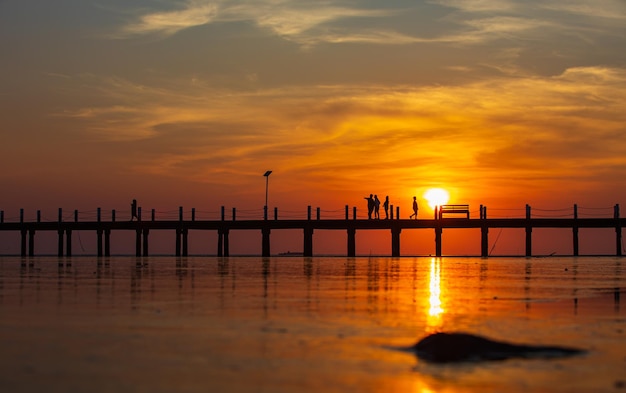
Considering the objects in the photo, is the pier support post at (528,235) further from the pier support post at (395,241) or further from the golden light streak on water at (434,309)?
the golden light streak on water at (434,309)

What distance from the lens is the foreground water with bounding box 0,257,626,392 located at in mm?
7785

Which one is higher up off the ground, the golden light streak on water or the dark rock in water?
the dark rock in water

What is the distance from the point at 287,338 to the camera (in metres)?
10.7

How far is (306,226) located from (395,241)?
22.2ft

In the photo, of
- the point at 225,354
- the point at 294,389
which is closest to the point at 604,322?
the point at 225,354

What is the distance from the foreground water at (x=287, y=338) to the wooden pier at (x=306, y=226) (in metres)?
50.9

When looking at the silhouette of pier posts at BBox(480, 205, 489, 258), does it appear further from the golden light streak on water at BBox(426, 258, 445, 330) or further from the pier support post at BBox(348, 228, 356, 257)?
the golden light streak on water at BBox(426, 258, 445, 330)

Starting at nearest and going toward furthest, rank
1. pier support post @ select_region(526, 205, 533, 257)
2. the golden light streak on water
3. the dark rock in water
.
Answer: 1. the dark rock in water
2. the golden light streak on water
3. pier support post @ select_region(526, 205, 533, 257)

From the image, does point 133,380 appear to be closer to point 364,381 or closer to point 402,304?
point 364,381

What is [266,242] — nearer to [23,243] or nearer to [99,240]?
[99,240]

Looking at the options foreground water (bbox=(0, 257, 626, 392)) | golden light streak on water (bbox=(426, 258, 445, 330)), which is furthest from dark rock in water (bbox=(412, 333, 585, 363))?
golden light streak on water (bbox=(426, 258, 445, 330))

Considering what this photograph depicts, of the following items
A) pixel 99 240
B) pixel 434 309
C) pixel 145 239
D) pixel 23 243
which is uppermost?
pixel 145 239

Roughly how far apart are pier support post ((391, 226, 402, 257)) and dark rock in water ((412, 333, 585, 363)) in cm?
6136

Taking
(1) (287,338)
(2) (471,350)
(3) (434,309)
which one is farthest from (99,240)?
(2) (471,350)
